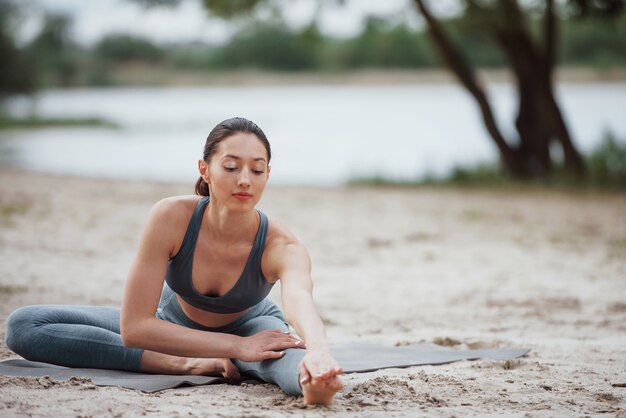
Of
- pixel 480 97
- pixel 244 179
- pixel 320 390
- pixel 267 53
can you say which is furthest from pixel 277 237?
→ pixel 267 53

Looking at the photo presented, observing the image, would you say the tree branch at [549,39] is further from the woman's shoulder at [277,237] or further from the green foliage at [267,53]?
the green foliage at [267,53]

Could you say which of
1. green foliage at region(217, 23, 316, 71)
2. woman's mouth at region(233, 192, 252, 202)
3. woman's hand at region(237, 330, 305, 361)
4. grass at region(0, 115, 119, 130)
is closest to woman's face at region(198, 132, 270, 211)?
woman's mouth at region(233, 192, 252, 202)

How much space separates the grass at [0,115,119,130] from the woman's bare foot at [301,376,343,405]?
2802 centimetres

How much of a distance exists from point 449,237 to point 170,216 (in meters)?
5.24

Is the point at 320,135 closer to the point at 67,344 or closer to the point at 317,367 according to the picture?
the point at 67,344

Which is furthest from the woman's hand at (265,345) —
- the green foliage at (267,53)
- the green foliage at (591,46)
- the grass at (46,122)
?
the green foliage at (267,53)

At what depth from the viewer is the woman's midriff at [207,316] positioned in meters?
3.34

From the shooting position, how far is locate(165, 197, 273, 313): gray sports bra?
316 cm

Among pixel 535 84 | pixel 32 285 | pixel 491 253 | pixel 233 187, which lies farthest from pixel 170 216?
pixel 535 84

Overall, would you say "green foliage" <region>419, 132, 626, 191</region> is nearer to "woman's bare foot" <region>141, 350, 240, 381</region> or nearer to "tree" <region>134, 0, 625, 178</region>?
"tree" <region>134, 0, 625, 178</region>

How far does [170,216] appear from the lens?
3133mm

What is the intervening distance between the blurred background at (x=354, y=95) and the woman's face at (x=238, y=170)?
806 cm

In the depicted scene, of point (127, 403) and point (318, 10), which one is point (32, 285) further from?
point (318, 10)

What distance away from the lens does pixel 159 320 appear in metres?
3.10
